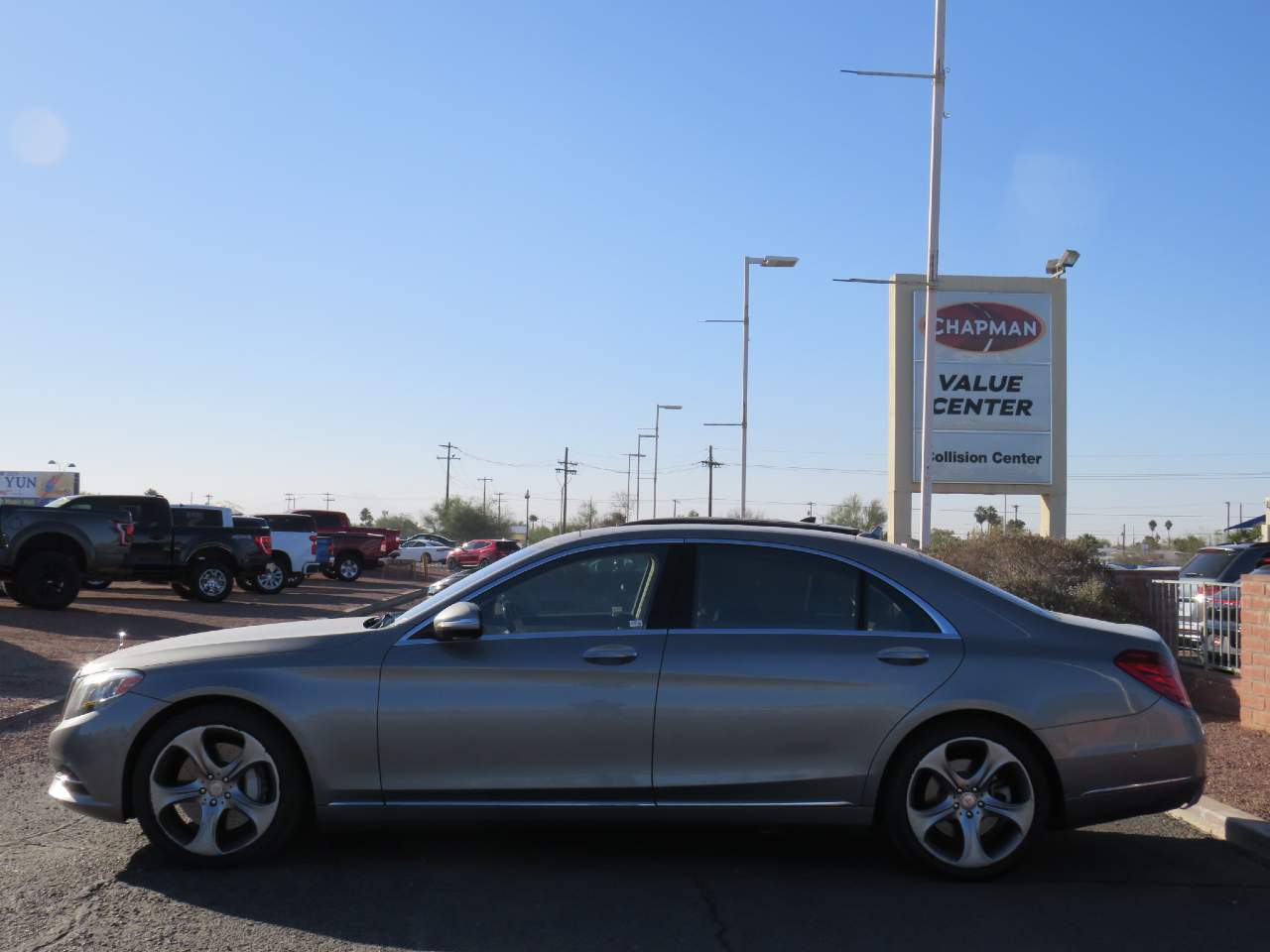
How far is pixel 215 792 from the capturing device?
18.9 feet

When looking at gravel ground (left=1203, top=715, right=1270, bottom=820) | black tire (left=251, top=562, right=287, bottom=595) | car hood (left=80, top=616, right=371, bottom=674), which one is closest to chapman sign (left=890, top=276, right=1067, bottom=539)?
black tire (left=251, top=562, right=287, bottom=595)

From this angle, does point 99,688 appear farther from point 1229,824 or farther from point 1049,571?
point 1049,571

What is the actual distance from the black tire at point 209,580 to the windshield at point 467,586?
1883 cm

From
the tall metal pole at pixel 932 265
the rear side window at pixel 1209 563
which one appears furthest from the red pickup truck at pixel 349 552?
the rear side window at pixel 1209 563

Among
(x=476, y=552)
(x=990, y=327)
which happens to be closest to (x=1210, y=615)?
(x=990, y=327)

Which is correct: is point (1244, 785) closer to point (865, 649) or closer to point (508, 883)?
point (865, 649)

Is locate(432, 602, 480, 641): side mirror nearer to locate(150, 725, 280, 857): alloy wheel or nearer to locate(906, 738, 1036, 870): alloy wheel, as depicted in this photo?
locate(150, 725, 280, 857): alloy wheel

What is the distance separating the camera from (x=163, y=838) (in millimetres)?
5742

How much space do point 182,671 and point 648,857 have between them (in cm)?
238

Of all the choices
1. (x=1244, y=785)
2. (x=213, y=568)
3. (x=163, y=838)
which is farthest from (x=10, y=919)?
(x=213, y=568)

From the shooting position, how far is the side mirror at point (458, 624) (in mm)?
5730

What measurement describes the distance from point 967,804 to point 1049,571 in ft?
29.5

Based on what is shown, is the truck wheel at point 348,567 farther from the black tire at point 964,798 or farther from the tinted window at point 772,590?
the black tire at point 964,798

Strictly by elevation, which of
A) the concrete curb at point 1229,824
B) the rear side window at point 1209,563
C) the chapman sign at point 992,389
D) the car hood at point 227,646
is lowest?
the concrete curb at point 1229,824
